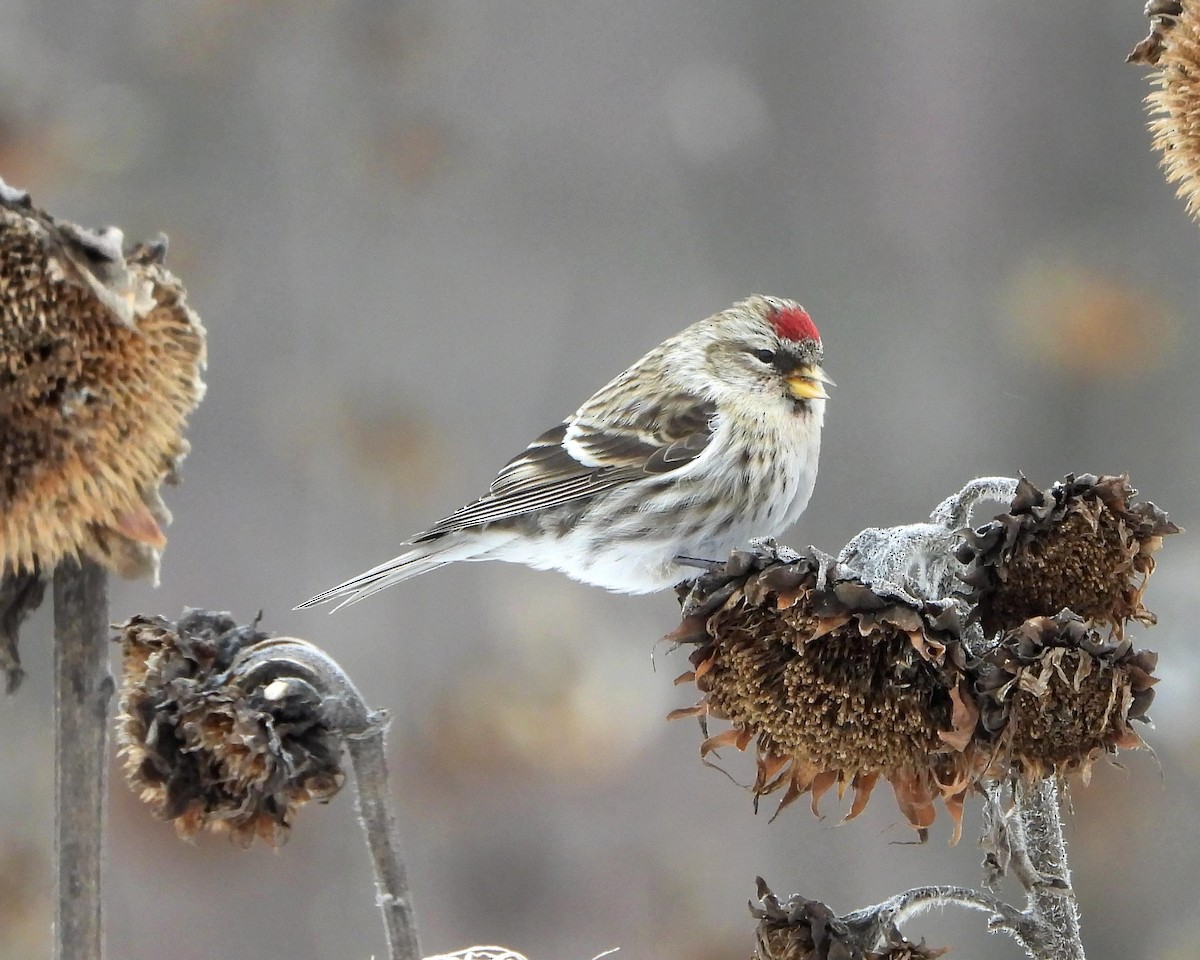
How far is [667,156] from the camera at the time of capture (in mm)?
2924

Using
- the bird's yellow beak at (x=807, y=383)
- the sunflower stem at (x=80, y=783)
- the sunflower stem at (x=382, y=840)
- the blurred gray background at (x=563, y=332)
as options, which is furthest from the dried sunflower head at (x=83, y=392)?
the blurred gray background at (x=563, y=332)

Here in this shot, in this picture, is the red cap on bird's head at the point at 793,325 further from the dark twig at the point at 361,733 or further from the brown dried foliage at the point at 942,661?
the dark twig at the point at 361,733

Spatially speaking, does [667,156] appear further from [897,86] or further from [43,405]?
[43,405]

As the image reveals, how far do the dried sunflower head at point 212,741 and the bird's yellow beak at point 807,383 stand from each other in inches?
32.0

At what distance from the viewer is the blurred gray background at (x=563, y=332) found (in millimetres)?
2584

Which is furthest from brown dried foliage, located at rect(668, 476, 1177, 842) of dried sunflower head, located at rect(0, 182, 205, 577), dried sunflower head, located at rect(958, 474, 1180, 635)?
dried sunflower head, located at rect(0, 182, 205, 577)

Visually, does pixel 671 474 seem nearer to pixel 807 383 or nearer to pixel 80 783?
pixel 807 383

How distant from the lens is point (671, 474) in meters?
1.69

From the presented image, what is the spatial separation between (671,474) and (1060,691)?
2.82ft

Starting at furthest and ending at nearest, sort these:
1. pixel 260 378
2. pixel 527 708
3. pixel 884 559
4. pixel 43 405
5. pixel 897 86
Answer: pixel 897 86
pixel 260 378
pixel 527 708
pixel 884 559
pixel 43 405

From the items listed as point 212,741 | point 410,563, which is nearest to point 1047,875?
point 212,741

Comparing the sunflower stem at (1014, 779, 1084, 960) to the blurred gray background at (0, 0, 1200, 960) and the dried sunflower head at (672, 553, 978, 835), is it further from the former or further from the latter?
the blurred gray background at (0, 0, 1200, 960)

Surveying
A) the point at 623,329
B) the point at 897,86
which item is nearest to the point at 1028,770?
the point at 623,329

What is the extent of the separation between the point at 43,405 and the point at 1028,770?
0.67m
